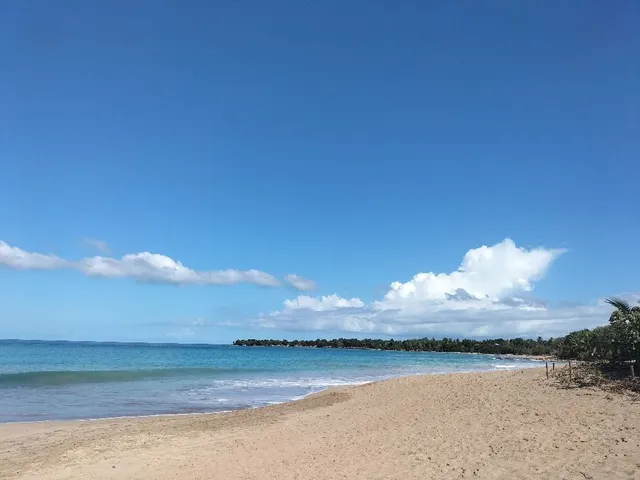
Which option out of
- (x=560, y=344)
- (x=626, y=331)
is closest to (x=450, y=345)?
(x=560, y=344)

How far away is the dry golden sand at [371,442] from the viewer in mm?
8953

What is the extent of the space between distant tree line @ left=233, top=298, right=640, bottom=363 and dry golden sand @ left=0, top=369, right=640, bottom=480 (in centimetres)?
278

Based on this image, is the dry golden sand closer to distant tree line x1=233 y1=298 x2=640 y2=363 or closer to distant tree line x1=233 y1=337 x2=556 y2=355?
distant tree line x1=233 y1=298 x2=640 y2=363

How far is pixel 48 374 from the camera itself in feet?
106

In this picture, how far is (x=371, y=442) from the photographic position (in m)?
11.4

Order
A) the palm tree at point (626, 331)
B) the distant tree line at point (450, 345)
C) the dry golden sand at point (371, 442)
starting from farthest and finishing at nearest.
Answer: the distant tree line at point (450, 345)
the palm tree at point (626, 331)
the dry golden sand at point (371, 442)

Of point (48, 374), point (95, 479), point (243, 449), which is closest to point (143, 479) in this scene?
point (95, 479)

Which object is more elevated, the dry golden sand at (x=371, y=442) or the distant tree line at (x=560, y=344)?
the distant tree line at (x=560, y=344)

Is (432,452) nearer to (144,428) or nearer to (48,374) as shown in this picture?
(144,428)

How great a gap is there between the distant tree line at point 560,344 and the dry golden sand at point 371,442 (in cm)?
278

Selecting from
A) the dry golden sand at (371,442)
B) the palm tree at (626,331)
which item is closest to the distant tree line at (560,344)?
the palm tree at (626,331)

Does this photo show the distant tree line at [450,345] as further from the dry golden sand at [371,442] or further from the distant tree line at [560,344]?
the dry golden sand at [371,442]

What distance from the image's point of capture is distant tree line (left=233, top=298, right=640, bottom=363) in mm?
16156

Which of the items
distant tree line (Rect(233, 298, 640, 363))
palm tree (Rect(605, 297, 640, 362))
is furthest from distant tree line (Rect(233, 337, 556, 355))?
palm tree (Rect(605, 297, 640, 362))
